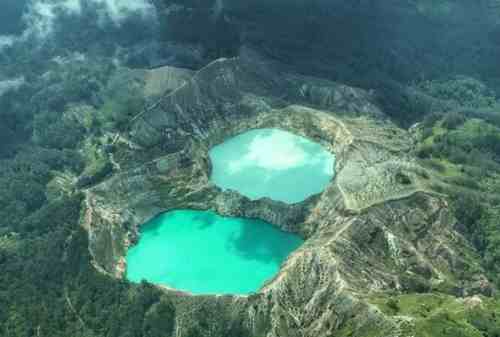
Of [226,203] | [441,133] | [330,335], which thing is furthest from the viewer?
[441,133]

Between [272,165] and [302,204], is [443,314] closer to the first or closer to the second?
[302,204]

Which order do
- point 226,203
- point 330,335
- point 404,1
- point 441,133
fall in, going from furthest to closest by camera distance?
point 404,1 < point 441,133 < point 226,203 < point 330,335

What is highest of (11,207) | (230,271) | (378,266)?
(378,266)

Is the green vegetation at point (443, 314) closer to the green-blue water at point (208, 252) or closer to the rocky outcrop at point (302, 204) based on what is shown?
the rocky outcrop at point (302, 204)

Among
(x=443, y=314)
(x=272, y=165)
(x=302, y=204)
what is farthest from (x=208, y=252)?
(x=443, y=314)

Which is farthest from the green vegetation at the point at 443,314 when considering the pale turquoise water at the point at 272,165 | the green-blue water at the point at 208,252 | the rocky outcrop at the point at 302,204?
the pale turquoise water at the point at 272,165

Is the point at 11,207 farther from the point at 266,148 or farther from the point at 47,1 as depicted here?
the point at 47,1

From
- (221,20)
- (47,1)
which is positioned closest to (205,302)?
(221,20)
